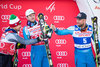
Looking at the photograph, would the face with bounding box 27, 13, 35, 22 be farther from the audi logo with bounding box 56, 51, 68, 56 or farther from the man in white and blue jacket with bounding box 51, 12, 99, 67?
the audi logo with bounding box 56, 51, 68, 56

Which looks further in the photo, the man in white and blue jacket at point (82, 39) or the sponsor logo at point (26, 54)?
the sponsor logo at point (26, 54)

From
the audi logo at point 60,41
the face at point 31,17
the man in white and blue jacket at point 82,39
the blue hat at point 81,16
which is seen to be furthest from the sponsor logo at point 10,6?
the blue hat at point 81,16

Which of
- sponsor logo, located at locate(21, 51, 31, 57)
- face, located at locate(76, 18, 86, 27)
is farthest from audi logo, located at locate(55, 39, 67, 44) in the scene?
sponsor logo, located at locate(21, 51, 31, 57)

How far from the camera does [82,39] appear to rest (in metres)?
3.31

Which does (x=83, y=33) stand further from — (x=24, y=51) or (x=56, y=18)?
(x=24, y=51)

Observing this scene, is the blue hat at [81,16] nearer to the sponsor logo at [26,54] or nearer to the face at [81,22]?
the face at [81,22]

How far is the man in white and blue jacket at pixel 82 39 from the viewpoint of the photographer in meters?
3.25

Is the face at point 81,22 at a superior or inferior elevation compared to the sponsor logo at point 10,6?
inferior

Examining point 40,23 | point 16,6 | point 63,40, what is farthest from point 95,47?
point 16,6

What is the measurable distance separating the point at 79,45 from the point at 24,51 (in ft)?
4.00

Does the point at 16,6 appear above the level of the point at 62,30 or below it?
above

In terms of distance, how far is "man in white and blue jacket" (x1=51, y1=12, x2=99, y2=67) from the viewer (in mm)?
3246

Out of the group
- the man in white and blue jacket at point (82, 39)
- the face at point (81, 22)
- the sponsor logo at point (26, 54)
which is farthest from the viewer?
the sponsor logo at point (26, 54)

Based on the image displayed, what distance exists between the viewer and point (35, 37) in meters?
3.41
